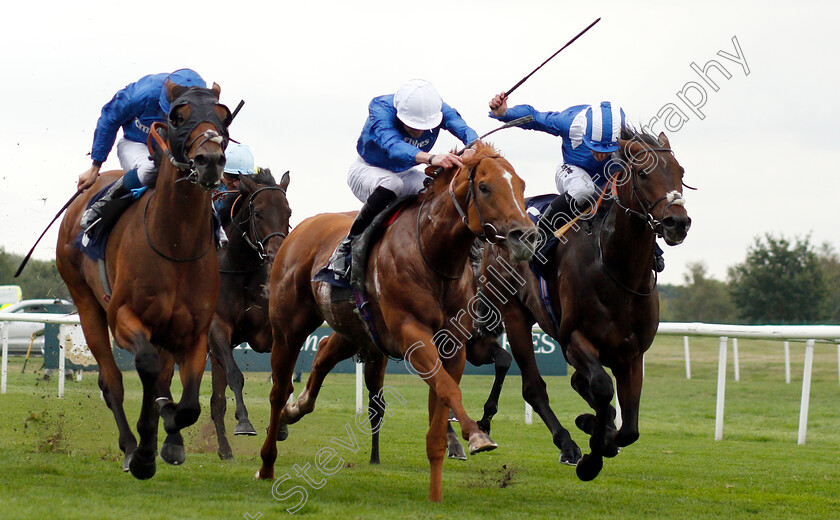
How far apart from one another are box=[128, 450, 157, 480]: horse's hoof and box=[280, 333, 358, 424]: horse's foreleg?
5.22 ft

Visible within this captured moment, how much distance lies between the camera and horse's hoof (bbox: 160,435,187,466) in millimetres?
5625

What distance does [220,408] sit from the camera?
25.2 feet

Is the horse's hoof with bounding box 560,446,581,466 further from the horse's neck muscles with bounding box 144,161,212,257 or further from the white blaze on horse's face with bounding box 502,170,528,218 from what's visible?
the horse's neck muscles with bounding box 144,161,212,257

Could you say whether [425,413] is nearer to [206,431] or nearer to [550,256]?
[206,431]

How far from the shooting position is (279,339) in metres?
6.82

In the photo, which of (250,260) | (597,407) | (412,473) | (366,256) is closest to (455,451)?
(412,473)

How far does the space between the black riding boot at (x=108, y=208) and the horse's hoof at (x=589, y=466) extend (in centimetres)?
328

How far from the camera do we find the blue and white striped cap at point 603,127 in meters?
6.70

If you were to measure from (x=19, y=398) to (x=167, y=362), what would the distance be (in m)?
5.91

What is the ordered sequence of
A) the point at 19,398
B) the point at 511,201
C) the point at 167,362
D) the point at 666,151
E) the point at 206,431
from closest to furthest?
the point at 511,201, the point at 666,151, the point at 167,362, the point at 206,431, the point at 19,398

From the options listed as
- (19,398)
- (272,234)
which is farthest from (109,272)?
(19,398)

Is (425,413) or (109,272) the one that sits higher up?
(109,272)

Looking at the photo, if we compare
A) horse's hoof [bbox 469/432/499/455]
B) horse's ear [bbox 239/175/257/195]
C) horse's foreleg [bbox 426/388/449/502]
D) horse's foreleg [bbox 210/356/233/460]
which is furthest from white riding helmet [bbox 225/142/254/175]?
horse's hoof [bbox 469/432/499/455]

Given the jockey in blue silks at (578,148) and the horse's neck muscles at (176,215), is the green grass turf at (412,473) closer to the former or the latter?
the horse's neck muscles at (176,215)
